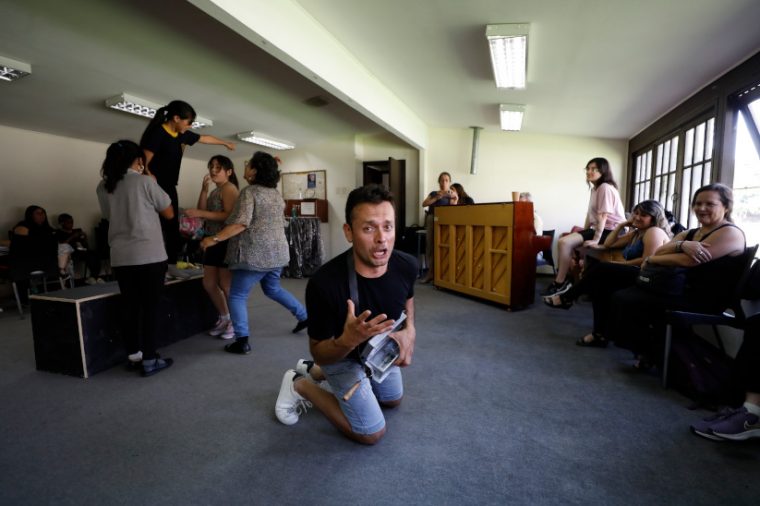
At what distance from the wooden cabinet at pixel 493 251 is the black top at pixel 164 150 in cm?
286

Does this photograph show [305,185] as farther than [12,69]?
Yes

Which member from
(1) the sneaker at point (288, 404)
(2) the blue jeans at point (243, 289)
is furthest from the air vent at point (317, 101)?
(1) the sneaker at point (288, 404)

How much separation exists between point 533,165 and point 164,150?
5609 mm

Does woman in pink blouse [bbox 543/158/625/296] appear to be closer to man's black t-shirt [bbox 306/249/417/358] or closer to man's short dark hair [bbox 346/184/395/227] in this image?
man's black t-shirt [bbox 306/249/417/358]

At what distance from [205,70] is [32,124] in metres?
3.06

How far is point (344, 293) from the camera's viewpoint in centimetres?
141

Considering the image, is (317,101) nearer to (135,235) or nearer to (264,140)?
(264,140)

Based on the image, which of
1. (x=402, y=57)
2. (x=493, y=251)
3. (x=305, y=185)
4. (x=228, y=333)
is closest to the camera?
(x=228, y=333)

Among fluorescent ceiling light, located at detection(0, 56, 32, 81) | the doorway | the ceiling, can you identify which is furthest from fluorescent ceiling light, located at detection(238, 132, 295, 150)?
fluorescent ceiling light, located at detection(0, 56, 32, 81)

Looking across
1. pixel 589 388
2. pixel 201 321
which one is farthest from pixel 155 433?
pixel 589 388

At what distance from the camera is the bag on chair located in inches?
84.4

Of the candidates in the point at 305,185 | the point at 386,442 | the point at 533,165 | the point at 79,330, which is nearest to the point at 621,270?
the point at 386,442

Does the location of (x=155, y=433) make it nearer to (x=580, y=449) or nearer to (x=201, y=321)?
(x=201, y=321)

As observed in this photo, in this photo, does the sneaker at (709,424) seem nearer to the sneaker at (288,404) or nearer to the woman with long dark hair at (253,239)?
the sneaker at (288,404)
